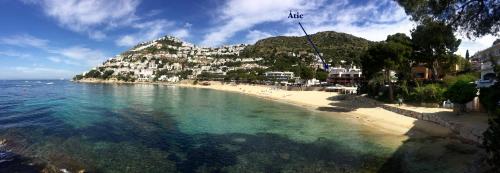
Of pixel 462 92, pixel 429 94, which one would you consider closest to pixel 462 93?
pixel 462 92

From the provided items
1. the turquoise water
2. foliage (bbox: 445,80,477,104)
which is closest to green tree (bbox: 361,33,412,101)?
foliage (bbox: 445,80,477,104)

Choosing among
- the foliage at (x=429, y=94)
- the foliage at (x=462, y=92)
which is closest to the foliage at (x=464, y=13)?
the foliage at (x=462, y=92)

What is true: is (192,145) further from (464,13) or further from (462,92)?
(462,92)

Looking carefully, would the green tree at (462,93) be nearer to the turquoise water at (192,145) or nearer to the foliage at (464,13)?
the turquoise water at (192,145)

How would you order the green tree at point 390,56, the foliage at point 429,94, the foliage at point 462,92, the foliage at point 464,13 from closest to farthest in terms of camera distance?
the foliage at point 464,13 < the foliage at point 462,92 < the foliage at point 429,94 < the green tree at point 390,56

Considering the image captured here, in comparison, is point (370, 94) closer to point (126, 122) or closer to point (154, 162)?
point (126, 122)

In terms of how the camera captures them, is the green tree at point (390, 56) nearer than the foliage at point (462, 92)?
No
